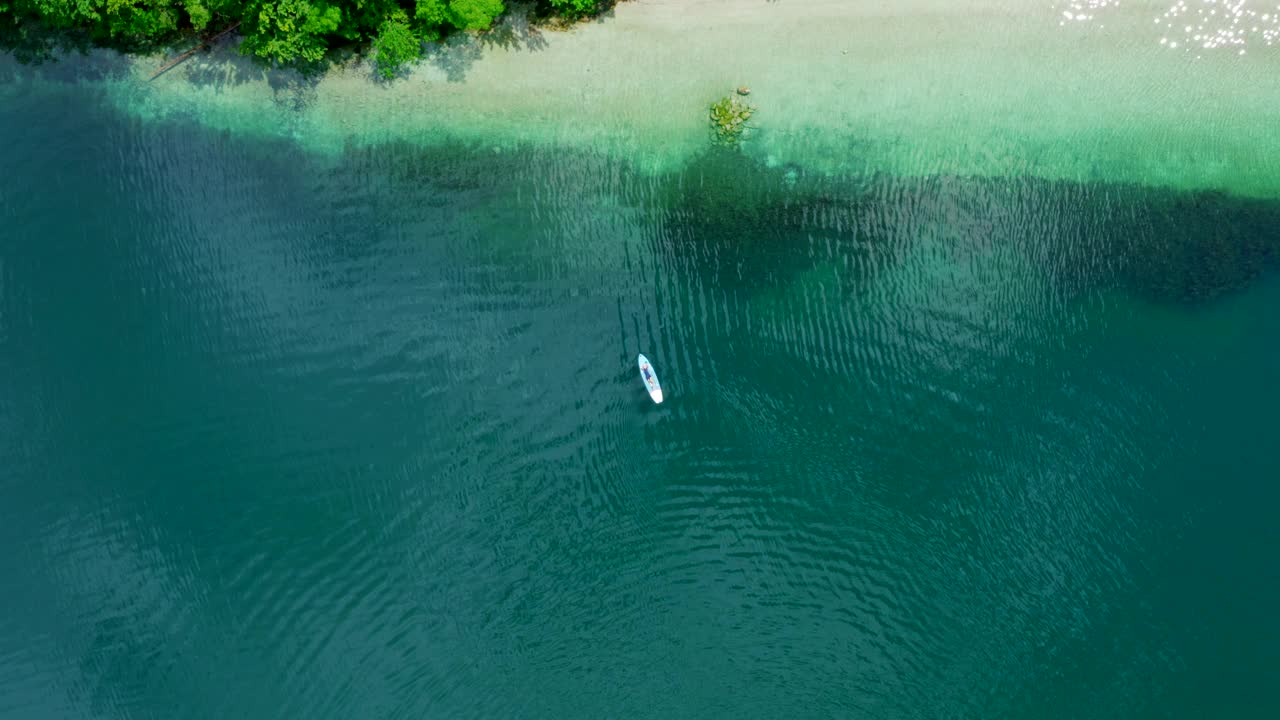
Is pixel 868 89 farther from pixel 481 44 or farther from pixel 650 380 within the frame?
pixel 481 44

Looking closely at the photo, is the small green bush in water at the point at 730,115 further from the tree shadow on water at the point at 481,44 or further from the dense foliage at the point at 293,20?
the tree shadow on water at the point at 481,44

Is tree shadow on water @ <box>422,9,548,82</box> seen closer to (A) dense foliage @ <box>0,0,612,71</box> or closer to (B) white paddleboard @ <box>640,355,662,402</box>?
(A) dense foliage @ <box>0,0,612,71</box>

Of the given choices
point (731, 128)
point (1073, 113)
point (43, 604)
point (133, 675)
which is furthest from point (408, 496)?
point (1073, 113)

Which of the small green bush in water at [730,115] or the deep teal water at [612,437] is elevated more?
the small green bush in water at [730,115]

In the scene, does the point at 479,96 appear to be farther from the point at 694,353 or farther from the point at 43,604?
the point at 43,604

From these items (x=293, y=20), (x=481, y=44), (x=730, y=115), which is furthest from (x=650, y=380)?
(x=293, y=20)

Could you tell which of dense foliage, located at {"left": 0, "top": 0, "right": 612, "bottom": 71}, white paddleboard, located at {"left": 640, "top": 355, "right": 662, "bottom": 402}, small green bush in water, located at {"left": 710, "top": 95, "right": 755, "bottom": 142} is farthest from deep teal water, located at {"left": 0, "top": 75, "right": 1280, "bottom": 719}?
dense foliage, located at {"left": 0, "top": 0, "right": 612, "bottom": 71}

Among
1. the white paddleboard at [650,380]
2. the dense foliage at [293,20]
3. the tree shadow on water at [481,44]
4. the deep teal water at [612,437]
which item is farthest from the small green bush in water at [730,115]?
the white paddleboard at [650,380]
